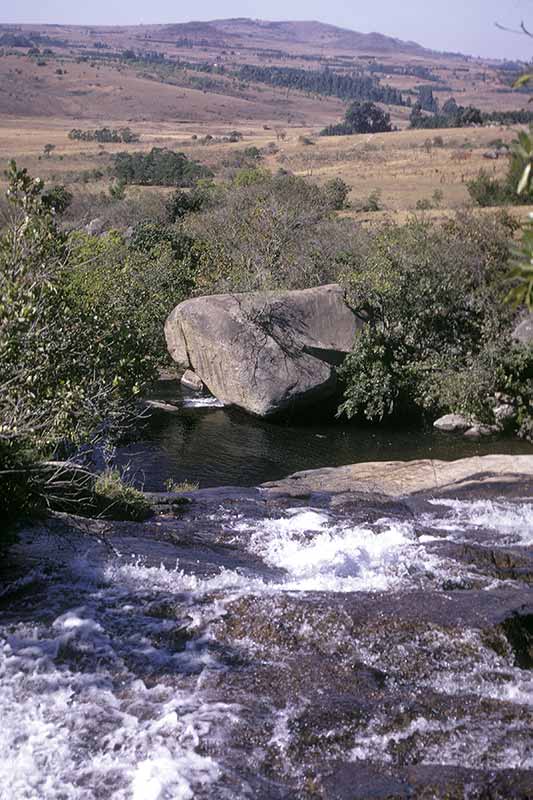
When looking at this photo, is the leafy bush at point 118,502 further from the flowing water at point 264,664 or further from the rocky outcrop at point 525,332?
the rocky outcrop at point 525,332

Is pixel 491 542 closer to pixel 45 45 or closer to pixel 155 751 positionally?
pixel 155 751

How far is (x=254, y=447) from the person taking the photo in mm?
19562

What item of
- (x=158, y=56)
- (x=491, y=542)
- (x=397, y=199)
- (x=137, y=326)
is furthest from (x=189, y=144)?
(x=158, y=56)

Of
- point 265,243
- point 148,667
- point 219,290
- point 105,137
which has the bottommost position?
point 148,667

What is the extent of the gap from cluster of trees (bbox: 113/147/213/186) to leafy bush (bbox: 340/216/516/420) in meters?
29.8

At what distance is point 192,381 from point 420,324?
6330 mm

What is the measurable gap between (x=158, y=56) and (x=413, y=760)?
208957 mm

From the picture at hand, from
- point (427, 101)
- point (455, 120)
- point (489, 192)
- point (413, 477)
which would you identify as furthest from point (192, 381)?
point (427, 101)

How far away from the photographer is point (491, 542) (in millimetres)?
11945

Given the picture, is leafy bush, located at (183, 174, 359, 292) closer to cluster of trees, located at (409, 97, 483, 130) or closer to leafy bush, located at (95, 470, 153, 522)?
leafy bush, located at (95, 470, 153, 522)

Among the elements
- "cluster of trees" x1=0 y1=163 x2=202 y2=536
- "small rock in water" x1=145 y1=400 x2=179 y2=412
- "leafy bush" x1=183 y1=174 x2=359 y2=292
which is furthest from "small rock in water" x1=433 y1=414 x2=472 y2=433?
"cluster of trees" x1=0 y1=163 x2=202 y2=536

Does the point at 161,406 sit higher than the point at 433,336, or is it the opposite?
the point at 433,336

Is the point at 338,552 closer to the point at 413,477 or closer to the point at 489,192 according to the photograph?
the point at 413,477

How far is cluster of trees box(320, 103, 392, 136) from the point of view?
97500 millimetres
